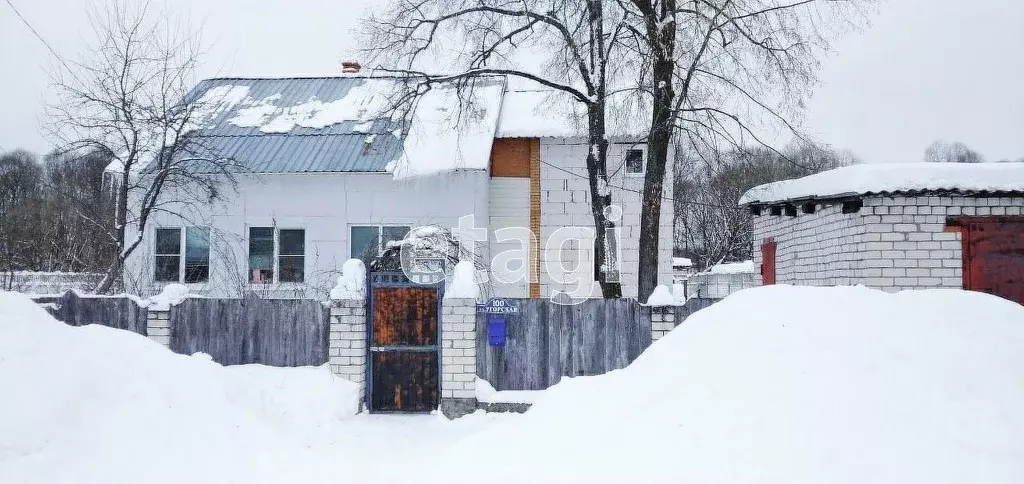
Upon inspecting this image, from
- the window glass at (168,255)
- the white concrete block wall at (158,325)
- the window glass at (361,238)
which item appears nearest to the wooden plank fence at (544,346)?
the white concrete block wall at (158,325)

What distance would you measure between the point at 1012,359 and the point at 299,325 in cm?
824

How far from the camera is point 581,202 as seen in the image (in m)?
16.4

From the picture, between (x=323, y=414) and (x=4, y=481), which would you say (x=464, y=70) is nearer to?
(x=323, y=414)

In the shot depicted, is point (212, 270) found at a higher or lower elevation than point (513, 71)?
lower

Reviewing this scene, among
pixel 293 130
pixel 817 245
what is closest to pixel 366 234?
pixel 293 130

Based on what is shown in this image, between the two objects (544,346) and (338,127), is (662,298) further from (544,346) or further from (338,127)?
(338,127)

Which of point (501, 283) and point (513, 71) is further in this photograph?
point (501, 283)

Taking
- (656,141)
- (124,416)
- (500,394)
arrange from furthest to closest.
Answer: (656,141) < (500,394) < (124,416)

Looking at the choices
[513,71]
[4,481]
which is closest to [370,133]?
Result: [513,71]

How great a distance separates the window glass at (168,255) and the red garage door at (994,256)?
14.7 meters

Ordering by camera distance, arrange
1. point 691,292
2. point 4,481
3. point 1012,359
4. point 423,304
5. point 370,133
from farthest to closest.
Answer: point 691,292
point 370,133
point 423,304
point 1012,359
point 4,481

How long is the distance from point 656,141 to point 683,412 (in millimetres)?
7487

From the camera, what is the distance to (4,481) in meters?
5.27

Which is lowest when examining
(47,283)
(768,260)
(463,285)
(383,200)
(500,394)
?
(500,394)
